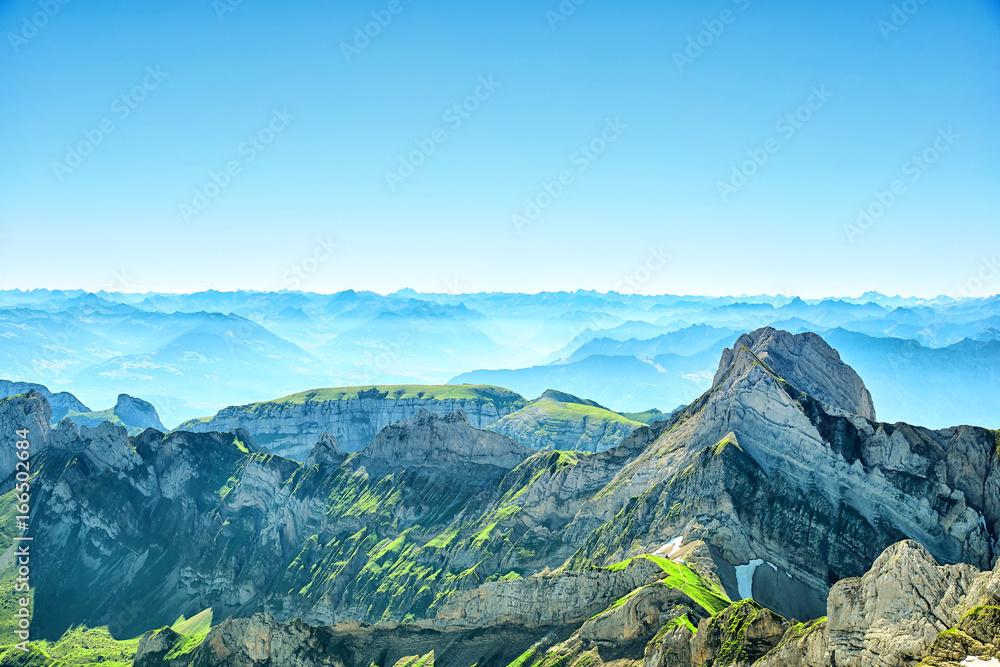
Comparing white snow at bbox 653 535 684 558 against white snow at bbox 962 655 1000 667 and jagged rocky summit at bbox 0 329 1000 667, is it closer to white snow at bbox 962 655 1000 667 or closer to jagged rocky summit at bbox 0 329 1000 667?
jagged rocky summit at bbox 0 329 1000 667

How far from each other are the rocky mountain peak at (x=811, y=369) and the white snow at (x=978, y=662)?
411 ft

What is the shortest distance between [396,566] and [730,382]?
95.9 meters

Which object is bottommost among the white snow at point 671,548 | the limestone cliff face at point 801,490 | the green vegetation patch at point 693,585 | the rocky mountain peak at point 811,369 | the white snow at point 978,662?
the white snow at point 978,662

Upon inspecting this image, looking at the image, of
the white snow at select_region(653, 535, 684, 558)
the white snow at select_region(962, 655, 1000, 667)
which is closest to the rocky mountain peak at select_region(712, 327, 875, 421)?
the white snow at select_region(653, 535, 684, 558)

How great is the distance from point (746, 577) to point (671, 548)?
1291 centimetres

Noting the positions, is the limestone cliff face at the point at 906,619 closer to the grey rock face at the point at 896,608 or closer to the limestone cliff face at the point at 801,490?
the grey rock face at the point at 896,608

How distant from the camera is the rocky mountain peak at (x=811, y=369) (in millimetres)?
179500

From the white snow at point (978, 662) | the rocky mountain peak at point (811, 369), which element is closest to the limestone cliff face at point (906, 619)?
the white snow at point (978, 662)

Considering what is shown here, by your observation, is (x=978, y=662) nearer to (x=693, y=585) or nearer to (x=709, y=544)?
(x=693, y=585)

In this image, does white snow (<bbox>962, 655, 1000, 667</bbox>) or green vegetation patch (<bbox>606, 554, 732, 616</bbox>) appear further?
green vegetation patch (<bbox>606, 554, 732, 616</bbox>)

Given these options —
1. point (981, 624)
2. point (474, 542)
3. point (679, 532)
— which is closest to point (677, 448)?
point (679, 532)

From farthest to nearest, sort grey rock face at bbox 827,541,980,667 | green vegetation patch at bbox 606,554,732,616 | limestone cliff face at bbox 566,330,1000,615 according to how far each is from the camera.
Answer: limestone cliff face at bbox 566,330,1000,615 < green vegetation patch at bbox 606,554,732,616 < grey rock face at bbox 827,541,980,667

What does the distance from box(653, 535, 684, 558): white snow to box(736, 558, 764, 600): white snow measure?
10.2 m

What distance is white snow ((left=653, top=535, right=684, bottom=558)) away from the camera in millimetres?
132250
